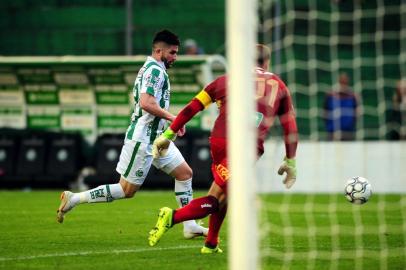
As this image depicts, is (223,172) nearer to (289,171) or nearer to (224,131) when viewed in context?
(224,131)

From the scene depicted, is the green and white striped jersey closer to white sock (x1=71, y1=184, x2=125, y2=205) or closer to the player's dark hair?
the player's dark hair

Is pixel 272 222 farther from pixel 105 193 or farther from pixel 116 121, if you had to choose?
pixel 116 121

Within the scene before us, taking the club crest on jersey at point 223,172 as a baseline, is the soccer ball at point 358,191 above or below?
below

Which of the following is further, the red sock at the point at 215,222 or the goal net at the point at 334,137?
the goal net at the point at 334,137

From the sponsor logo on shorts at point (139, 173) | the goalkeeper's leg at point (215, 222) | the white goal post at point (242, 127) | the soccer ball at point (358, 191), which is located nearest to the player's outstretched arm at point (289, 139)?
the goalkeeper's leg at point (215, 222)

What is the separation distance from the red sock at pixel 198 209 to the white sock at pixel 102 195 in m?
1.45

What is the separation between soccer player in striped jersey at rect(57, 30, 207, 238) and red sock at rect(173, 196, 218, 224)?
1.29 meters

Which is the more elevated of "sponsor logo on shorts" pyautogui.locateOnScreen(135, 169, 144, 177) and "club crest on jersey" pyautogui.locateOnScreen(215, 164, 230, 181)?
"club crest on jersey" pyautogui.locateOnScreen(215, 164, 230, 181)

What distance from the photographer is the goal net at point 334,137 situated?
32.9 ft

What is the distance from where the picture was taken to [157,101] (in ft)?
32.7

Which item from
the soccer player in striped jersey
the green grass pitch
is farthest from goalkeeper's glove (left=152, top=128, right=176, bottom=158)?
the soccer player in striped jersey

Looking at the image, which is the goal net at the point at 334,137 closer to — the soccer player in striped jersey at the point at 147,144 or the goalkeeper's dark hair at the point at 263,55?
the soccer player in striped jersey at the point at 147,144

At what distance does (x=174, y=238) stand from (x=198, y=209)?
1.64 m

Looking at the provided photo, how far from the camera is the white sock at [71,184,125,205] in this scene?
32.6ft
